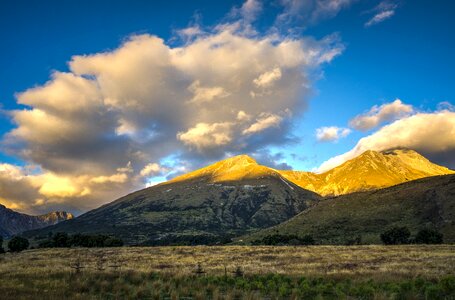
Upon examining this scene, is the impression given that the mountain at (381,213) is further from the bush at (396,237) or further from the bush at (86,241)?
the bush at (86,241)

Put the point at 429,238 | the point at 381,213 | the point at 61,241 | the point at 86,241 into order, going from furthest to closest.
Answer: the point at 61,241 → the point at 381,213 → the point at 86,241 → the point at 429,238

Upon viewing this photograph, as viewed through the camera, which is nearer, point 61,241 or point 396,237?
point 396,237

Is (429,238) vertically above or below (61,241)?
below

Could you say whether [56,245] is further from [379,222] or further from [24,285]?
[24,285]

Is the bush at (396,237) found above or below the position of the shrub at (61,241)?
below

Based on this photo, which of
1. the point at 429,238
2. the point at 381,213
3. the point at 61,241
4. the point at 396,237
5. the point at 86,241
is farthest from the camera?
the point at 61,241

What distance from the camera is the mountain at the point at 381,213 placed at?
114688 millimetres

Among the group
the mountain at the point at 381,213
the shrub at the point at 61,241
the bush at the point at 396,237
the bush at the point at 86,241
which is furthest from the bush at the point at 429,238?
the shrub at the point at 61,241

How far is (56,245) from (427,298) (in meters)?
141

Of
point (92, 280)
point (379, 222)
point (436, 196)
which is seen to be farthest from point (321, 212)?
point (92, 280)

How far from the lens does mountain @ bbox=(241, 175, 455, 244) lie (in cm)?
11469

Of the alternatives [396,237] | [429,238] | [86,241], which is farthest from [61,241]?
[429,238]

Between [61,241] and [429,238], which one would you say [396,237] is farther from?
[61,241]

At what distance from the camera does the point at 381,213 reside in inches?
5197
